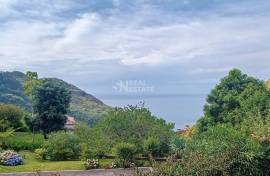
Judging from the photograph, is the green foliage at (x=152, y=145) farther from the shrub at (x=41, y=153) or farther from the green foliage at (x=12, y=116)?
the green foliage at (x=12, y=116)

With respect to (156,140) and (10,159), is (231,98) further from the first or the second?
(10,159)

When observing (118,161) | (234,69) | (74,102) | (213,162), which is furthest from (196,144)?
(74,102)

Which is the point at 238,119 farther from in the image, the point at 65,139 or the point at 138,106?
the point at 65,139

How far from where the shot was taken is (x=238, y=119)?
24625mm

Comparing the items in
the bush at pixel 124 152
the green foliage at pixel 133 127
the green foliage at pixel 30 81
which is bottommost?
the bush at pixel 124 152

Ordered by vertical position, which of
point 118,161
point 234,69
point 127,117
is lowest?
point 118,161

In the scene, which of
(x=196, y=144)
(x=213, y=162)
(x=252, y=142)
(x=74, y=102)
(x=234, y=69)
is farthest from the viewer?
(x=74, y=102)

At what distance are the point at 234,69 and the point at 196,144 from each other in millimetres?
13247

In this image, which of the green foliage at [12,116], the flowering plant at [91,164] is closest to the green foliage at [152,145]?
the flowering plant at [91,164]

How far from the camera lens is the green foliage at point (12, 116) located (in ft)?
107

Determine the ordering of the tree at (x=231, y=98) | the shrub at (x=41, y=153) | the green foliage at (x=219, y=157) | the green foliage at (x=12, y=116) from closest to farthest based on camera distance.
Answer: the green foliage at (x=219, y=157), the shrub at (x=41, y=153), the tree at (x=231, y=98), the green foliage at (x=12, y=116)

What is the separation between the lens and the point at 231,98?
26.9 metres

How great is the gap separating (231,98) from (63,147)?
8.97 meters

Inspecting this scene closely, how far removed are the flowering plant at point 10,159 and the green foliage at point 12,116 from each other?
30.9 ft
